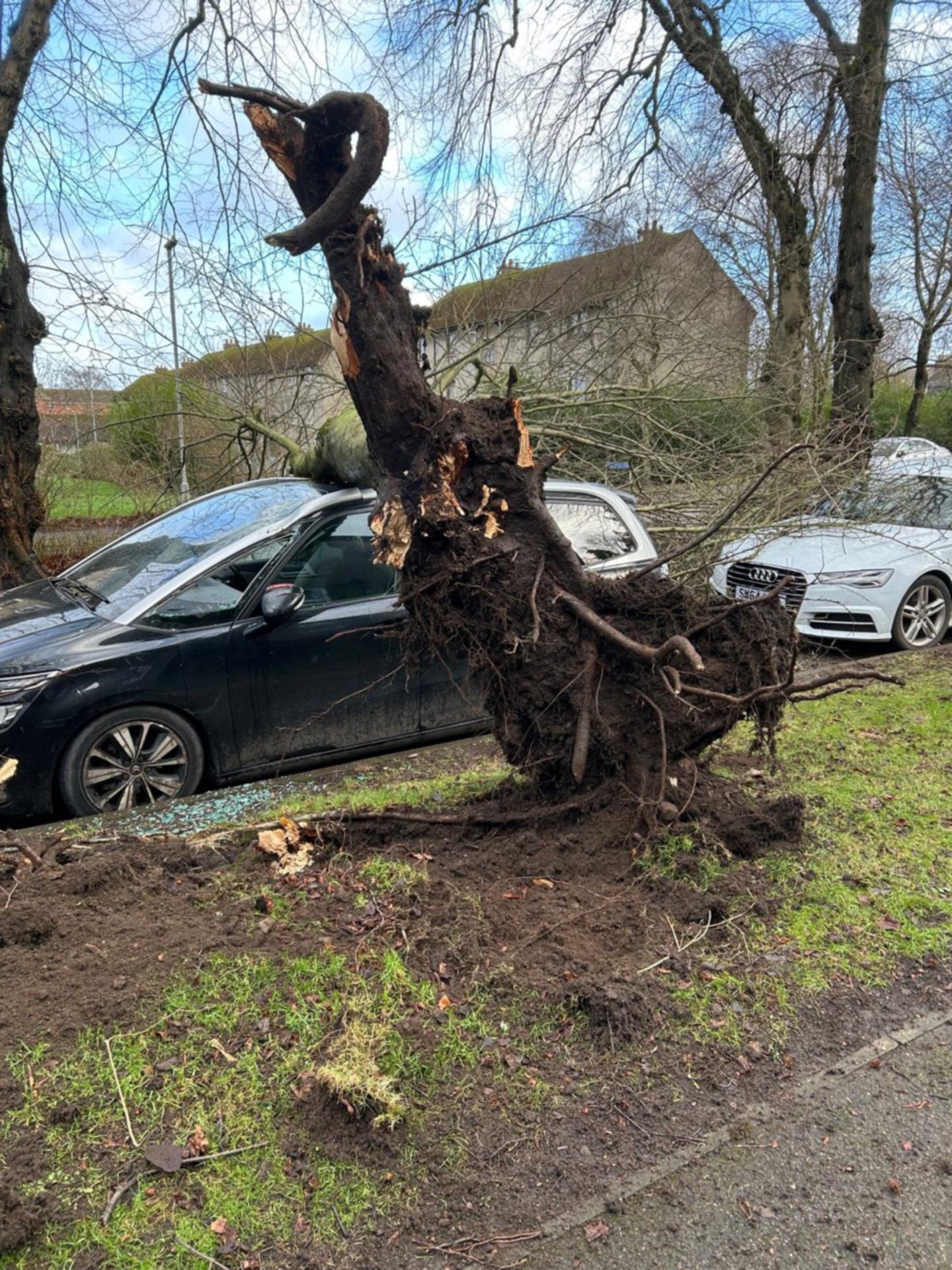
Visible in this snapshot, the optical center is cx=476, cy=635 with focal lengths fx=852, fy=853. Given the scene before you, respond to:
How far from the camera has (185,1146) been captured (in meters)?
2.02

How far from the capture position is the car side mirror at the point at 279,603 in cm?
477

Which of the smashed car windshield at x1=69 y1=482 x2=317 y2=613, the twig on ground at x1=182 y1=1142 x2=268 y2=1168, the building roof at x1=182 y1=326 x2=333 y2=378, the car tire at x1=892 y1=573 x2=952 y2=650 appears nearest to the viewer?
the twig on ground at x1=182 y1=1142 x2=268 y2=1168

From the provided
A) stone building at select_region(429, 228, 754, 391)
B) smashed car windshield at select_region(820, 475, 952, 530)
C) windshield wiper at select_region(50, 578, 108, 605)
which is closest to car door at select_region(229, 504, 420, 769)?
windshield wiper at select_region(50, 578, 108, 605)

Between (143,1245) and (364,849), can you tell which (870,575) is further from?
(143,1245)

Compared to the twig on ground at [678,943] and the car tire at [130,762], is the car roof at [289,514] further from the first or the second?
the twig on ground at [678,943]

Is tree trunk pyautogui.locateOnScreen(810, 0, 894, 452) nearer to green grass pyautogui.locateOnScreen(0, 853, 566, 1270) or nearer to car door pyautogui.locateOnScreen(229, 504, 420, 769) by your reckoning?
car door pyautogui.locateOnScreen(229, 504, 420, 769)

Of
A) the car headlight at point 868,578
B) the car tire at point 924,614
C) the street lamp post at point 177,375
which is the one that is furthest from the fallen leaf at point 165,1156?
the car tire at point 924,614

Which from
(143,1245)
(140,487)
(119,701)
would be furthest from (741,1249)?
(140,487)

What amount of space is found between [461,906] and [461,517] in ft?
4.85

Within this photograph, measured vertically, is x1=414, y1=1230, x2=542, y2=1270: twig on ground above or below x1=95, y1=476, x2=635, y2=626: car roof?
below

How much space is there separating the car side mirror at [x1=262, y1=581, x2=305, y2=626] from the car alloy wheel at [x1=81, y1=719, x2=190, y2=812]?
2.68 feet

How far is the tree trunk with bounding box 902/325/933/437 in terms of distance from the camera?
81.6ft

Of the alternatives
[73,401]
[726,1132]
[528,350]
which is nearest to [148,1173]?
[726,1132]

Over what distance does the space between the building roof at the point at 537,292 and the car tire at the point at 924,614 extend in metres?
4.27
